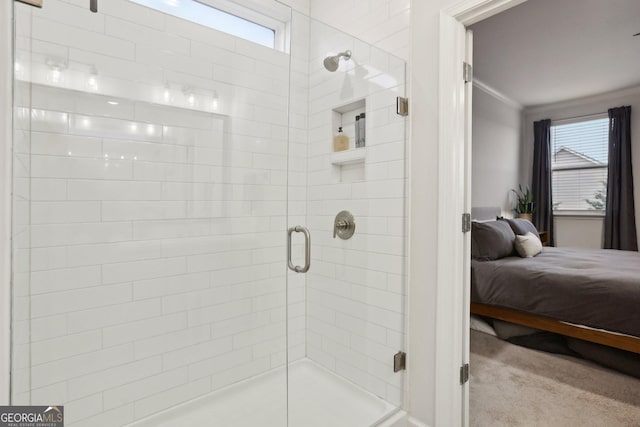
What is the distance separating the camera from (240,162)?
77.6 inches

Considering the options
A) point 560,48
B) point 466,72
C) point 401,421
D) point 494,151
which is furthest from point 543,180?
point 401,421

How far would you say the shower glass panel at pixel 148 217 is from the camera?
1420 mm

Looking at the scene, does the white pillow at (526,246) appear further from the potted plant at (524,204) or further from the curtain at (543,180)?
the curtain at (543,180)

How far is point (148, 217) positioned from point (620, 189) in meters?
5.66

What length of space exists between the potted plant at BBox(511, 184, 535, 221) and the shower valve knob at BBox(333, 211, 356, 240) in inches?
164

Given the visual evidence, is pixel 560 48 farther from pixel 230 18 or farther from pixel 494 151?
pixel 230 18

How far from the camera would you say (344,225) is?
Result: 1906 millimetres

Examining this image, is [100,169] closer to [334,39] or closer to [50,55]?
[50,55]

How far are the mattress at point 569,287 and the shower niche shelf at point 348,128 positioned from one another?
182 cm

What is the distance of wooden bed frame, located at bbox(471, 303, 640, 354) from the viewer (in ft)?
7.39

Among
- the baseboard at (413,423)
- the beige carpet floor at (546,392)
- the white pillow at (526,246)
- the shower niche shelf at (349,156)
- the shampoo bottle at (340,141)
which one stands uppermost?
the shampoo bottle at (340,141)

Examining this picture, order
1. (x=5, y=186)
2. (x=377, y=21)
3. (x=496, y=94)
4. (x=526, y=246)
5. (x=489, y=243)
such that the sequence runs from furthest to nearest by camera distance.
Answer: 1. (x=496, y=94)
2. (x=526, y=246)
3. (x=489, y=243)
4. (x=377, y=21)
5. (x=5, y=186)

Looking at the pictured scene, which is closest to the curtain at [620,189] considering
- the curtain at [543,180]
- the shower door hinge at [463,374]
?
the curtain at [543,180]

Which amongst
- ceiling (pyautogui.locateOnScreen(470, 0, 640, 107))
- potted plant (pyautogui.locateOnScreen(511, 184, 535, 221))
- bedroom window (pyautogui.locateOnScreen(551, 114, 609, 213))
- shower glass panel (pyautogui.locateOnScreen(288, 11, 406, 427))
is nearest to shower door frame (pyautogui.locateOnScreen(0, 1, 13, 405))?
shower glass panel (pyautogui.locateOnScreen(288, 11, 406, 427))
